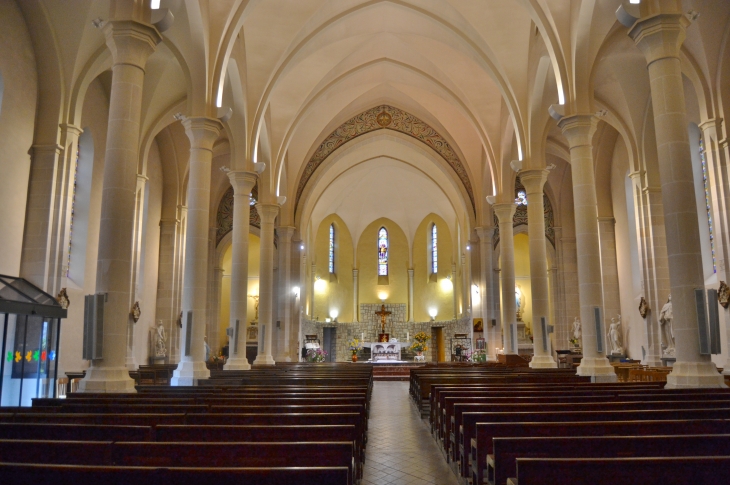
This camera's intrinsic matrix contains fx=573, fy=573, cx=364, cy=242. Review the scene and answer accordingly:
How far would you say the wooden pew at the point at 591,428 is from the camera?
4.10m

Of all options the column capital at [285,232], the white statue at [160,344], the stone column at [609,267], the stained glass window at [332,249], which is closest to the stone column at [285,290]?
the column capital at [285,232]

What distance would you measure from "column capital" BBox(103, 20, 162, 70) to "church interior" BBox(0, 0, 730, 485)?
46mm

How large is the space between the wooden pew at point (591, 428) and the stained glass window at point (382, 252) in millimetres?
32203

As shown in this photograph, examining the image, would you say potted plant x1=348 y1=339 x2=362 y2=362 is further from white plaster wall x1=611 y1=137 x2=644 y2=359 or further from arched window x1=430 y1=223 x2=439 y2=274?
white plaster wall x1=611 y1=137 x2=644 y2=359

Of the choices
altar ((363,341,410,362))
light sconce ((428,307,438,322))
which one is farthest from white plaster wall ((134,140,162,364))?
light sconce ((428,307,438,322))

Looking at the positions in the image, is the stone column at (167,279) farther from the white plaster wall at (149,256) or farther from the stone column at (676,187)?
the stone column at (676,187)

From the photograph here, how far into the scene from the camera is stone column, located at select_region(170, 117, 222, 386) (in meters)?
11.4

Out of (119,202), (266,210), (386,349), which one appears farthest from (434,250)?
(119,202)

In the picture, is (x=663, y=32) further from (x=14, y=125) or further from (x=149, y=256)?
(x=149, y=256)

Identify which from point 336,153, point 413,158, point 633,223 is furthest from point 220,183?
point 633,223

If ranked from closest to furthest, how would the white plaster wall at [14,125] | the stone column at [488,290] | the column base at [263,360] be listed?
the white plaster wall at [14,125] < the column base at [263,360] < the stone column at [488,290]

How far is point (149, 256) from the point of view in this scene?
20.5 meters

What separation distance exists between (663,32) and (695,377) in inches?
199

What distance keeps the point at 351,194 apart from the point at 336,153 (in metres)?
9.32
